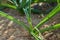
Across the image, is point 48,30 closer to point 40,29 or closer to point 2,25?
point 40,29

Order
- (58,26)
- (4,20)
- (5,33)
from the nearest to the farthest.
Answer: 1. (58,26)
2. (5,33)
3. (4,20)

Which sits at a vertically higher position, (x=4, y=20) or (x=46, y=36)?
(x=4, y=20)

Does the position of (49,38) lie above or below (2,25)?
below

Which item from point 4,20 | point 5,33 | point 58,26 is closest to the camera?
point 58,26

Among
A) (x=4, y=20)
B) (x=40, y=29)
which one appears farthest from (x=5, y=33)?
(x=40, y=29)

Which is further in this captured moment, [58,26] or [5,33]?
[5,33]

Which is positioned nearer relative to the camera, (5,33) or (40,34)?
(40,34)

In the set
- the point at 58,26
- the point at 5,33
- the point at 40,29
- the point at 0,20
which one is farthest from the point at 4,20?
the point at 58,26

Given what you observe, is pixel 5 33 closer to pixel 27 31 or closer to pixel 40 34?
pixel 27 31
